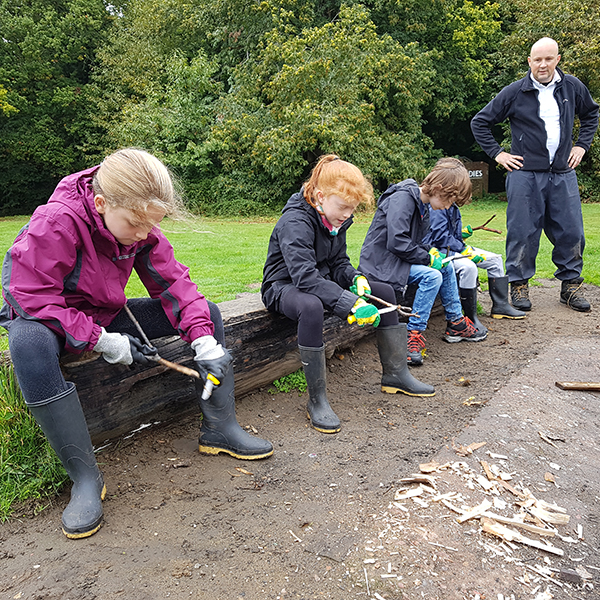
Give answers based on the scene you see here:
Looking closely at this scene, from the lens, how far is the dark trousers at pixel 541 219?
190 inches

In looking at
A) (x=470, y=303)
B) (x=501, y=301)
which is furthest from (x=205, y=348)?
(x=501, y=301)

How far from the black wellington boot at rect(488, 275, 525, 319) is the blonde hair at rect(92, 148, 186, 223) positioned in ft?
11.1

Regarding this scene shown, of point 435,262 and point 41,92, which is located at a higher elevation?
point 41,92

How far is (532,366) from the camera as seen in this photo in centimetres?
357

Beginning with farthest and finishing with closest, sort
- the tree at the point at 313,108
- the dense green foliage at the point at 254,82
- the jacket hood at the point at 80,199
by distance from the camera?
the dense green foliage at the point at 254,82 → the tree at the point at 313,108 → the jacket hood at the point at 80,199

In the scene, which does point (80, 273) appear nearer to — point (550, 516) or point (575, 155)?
point (550, 516)

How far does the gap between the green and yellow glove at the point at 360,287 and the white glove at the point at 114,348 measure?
1415mm

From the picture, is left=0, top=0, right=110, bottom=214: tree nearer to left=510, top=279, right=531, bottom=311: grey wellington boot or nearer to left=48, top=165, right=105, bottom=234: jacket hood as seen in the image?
left=510, top=279, right=531, bottom=311: grey wellington boot

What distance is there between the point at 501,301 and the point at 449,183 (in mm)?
1463

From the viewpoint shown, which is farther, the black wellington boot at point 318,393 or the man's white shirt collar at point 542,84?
the man's white shirt collar at point 542,84

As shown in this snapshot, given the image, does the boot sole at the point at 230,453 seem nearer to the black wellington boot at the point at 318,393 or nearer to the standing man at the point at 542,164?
the black wellington boot at the point at 318,393

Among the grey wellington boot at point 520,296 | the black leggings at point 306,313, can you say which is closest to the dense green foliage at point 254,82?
the grey wellington boot at point 520,296

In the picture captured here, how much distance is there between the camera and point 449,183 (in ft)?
12.5

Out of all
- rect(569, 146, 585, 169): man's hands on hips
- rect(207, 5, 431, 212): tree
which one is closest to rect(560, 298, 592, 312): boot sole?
rect(569, 146, 585, 169): man's hands on hips
